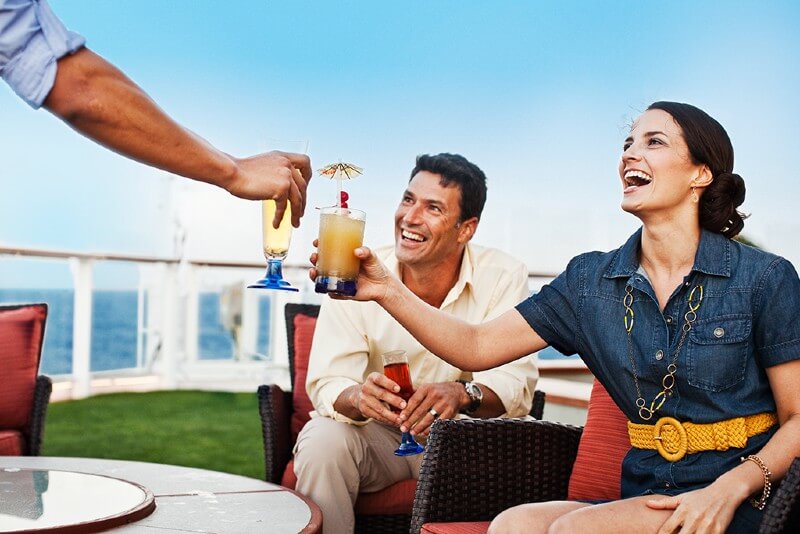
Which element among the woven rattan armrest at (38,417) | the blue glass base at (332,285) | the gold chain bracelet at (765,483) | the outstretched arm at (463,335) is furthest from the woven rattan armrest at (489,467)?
the woven rattan armrest at (38,417)

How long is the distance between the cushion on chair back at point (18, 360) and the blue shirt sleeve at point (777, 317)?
263 centimetres

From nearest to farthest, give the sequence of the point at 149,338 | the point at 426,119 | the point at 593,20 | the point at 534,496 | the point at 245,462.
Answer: the point at 534,496 → the point at 245,462 → the point at 149,338 → the point at 593,20 → the point at 426,119

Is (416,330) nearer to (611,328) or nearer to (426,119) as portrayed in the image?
(611,328)

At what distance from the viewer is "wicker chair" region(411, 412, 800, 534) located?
2.24 m

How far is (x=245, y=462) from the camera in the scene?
559cm

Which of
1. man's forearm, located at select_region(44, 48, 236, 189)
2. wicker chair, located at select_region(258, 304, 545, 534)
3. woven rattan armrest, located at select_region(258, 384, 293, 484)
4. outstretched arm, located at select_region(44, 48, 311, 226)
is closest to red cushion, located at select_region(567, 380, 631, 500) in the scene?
wicker chair, located at select_region(258, 304, 545, 534)

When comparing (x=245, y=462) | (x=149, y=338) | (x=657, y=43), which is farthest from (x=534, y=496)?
(x=657, y=43)

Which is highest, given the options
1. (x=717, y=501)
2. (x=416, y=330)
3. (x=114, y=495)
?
(x=416, y=330)

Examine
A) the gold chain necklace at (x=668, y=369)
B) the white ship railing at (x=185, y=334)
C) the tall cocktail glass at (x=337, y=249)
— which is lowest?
the white ship railing at (x=185, y=334)

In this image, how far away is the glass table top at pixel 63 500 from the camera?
6.43 feet

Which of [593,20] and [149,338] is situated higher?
[593,20]

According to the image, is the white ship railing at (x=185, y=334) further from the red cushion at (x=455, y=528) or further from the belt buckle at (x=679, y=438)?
the belt buckle at (x=679, y=438)

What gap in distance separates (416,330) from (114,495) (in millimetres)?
783

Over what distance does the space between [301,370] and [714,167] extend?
1.69 m
